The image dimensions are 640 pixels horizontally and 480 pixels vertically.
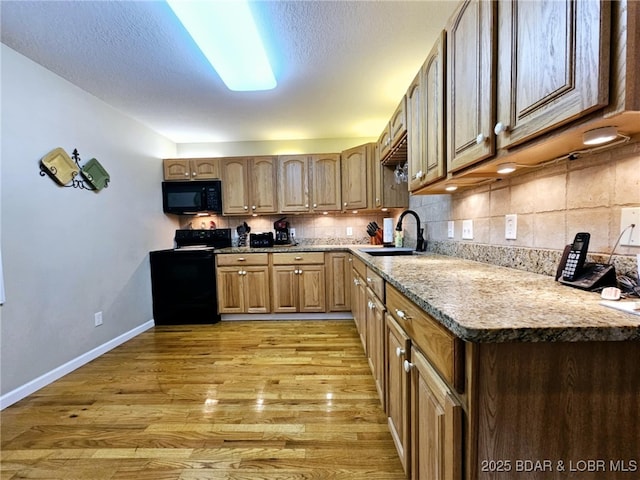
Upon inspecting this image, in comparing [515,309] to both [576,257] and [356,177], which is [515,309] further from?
[356,177]

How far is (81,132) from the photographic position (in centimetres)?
248

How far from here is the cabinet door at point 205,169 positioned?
145 inches

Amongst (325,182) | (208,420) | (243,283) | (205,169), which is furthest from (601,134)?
(205,169)

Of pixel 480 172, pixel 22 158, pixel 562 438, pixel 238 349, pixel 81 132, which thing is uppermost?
pixel 81 132

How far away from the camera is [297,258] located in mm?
3398

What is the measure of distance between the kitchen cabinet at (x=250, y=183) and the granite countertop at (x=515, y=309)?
2.74m

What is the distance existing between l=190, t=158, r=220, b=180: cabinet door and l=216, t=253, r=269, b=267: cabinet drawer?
3.50 feet

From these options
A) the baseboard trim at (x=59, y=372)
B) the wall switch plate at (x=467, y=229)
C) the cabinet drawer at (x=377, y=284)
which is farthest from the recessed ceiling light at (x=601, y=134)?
the baseboard trim at (x=59, y=372)

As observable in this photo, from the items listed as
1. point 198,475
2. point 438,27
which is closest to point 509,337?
point 198,475

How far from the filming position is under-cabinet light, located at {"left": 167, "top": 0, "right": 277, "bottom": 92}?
59.1 inches

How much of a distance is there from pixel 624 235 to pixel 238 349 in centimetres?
264

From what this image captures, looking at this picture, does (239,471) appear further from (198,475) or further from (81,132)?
(81,132)

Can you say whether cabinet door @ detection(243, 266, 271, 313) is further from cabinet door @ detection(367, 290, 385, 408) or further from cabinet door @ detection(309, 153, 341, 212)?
cabinet door @ detection(367, 290, 385, 408)

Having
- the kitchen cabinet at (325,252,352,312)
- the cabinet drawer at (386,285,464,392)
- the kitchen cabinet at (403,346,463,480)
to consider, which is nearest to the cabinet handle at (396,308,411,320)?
the cabinet drawer at (386,285,464,392)
